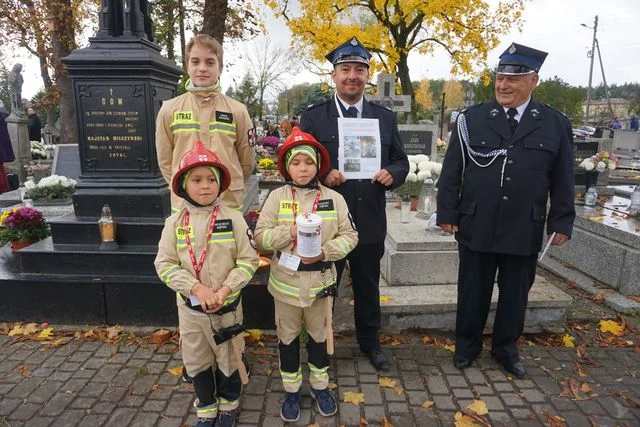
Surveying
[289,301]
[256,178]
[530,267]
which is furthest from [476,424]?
[256,178]

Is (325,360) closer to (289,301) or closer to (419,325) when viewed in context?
(289,301)

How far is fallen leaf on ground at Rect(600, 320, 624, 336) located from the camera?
4059 mm

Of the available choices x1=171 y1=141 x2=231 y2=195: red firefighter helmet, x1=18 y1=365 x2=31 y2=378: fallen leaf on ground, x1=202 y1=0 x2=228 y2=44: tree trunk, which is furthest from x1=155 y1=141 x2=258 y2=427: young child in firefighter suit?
x1=202 y1=0 x2=228 y2=44: tree trunk

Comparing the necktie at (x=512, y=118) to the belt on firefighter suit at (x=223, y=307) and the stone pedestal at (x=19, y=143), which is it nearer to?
the belt on firefighter suit at (x=223, y=307)

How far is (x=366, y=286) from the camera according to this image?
329cm

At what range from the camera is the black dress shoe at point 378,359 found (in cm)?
335

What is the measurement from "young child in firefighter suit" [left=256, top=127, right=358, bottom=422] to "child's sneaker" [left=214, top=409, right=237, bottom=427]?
0.32 m

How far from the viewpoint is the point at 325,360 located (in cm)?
291

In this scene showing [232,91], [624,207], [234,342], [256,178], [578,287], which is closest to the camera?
[234,342]

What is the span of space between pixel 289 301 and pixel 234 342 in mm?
412

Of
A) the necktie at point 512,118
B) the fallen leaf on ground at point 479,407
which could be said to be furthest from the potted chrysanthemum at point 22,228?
the necktie at point 512,118

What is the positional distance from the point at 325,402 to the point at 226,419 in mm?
642

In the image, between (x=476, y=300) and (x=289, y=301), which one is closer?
(x=289, y=301)

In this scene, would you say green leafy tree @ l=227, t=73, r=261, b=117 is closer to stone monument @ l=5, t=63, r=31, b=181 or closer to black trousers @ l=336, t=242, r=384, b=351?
stone monument @ l=5, t=63, r=31, b=181
